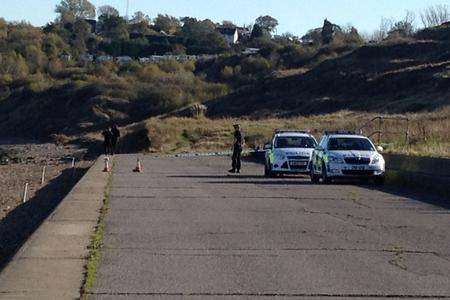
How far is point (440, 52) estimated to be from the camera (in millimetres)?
101812

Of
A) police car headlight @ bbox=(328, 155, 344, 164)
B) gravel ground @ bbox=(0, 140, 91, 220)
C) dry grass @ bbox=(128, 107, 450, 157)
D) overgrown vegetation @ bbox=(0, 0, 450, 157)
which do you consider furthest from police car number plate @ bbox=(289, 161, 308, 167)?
overgrown vegetation @ bbox=(0, 0, 450, 157)

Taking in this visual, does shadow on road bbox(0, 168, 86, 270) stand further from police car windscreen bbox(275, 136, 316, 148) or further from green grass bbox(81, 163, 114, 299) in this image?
police car windscreen bbox(275, 136, 316, 148)

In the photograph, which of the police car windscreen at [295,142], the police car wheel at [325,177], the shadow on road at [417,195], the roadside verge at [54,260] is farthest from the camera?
the police car windscreen at [295,142]

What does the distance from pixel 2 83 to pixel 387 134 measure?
111401mm

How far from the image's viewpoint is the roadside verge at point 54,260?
33.4 feet

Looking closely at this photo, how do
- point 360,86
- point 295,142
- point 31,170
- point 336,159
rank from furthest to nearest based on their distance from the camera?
point 360,86
point 31,170
point 295,142
point 336,159

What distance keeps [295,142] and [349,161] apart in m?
6.68

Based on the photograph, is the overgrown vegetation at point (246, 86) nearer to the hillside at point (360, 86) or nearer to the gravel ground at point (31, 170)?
the hillside at point (360, 86)

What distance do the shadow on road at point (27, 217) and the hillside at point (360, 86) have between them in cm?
4357

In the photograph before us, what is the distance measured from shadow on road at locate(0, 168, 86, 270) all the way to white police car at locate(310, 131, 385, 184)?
7.47 meters

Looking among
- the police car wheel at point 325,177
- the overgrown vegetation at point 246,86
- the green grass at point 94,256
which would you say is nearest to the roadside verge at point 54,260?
the green grass at point 94,256

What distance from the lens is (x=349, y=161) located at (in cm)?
2739

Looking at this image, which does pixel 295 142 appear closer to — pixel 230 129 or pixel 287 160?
pixel 287 160

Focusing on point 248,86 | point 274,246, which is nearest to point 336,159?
point 274,246
